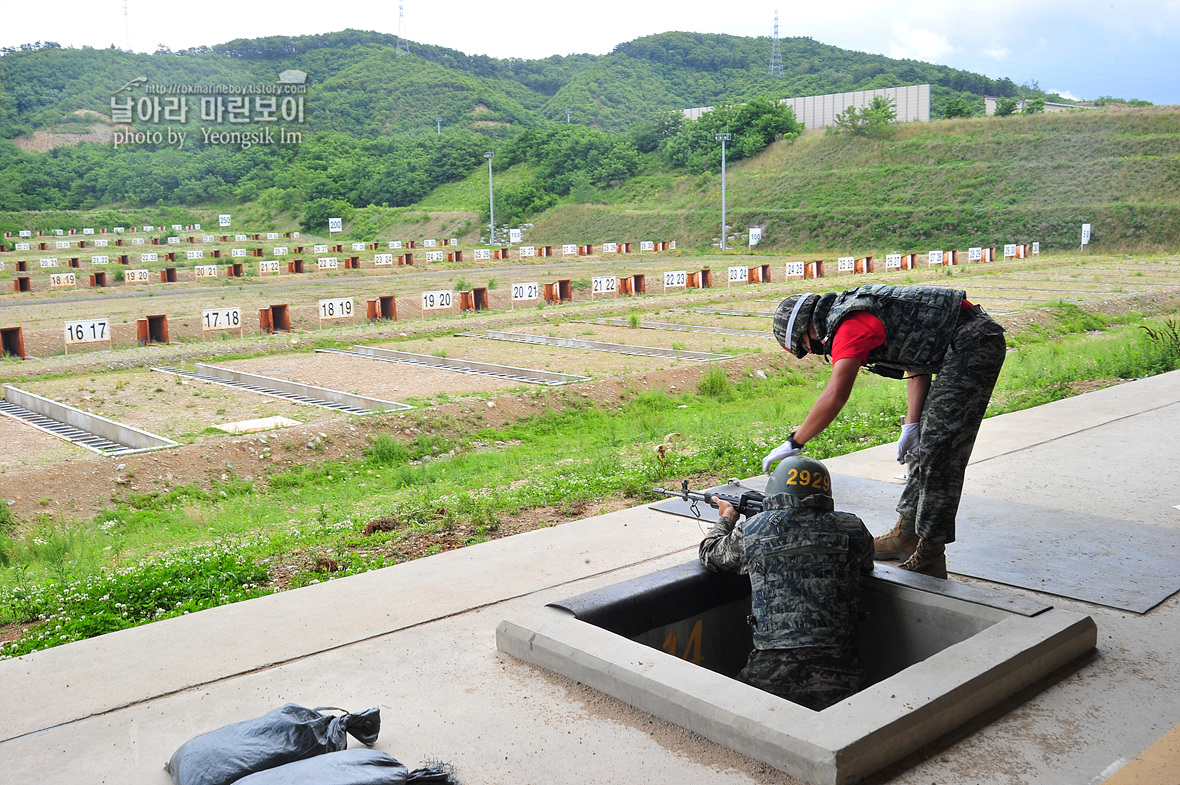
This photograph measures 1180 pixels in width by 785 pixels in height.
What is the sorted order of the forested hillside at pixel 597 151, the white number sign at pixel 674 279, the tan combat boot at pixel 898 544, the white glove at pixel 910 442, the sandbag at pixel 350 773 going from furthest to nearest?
the forested hillside at pixel 597 151, the white number sign at pixel 674 279, the tan combat boot at pixel 898 544, the white glove at pixel 910 442, the sandbag at pixel 350 773

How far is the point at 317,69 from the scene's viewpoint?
166 m

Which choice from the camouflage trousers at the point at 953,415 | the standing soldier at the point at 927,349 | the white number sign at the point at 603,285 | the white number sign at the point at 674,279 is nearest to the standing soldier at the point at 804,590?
the standing soldier at the point at 927,349

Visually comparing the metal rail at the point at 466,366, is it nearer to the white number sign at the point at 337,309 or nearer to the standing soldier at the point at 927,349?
the white number sign at the point at 337,309

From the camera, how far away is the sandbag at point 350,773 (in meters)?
2.86

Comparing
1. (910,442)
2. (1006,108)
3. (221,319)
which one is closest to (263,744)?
(910,442)

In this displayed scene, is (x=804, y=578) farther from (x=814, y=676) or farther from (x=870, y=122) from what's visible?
(x=870, y=122)

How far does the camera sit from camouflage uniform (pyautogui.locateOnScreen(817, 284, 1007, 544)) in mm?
4406

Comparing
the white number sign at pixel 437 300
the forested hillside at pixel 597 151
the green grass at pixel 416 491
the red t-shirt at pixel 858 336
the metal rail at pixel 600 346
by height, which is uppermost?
the forested hillside at pixel 597 151

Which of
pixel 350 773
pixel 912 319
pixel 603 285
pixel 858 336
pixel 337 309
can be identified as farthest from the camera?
pixel 603 285

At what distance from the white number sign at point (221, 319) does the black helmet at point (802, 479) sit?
20673mm

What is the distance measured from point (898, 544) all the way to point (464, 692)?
2582mm

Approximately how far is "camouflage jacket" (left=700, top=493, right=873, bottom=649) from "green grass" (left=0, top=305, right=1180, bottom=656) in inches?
112

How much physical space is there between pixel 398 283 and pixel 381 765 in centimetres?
3394

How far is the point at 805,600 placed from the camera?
374 cm
